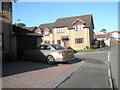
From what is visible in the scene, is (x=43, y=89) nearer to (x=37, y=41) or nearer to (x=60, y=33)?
(x=37, y=41)

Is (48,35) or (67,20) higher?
(67,20)

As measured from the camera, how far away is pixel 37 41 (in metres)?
14.9

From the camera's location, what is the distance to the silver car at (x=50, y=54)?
927 cm

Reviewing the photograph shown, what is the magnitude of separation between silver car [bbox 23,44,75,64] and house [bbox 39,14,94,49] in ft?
61.7

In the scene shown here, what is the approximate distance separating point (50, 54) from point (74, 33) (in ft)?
66.9

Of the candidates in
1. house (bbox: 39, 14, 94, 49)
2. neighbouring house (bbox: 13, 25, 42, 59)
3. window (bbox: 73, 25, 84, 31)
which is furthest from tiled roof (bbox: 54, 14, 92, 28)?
neighbouring house (bbox: 13, 25, 42, 59)

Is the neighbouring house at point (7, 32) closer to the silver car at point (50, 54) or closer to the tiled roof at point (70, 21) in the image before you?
the silver car at point (50, 54)

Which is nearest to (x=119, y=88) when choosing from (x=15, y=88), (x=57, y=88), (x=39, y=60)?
(x=57, y=88)

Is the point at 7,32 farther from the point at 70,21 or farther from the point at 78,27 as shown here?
the point at 70,21

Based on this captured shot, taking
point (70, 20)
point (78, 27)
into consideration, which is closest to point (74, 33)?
point (78, 27)

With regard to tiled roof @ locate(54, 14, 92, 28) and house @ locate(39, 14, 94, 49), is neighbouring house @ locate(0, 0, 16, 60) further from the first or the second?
tiled roof @ locate(54, 14, 92, 28)

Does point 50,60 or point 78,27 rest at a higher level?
point 78,27

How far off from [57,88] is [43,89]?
21.8 inches

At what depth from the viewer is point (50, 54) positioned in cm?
973
